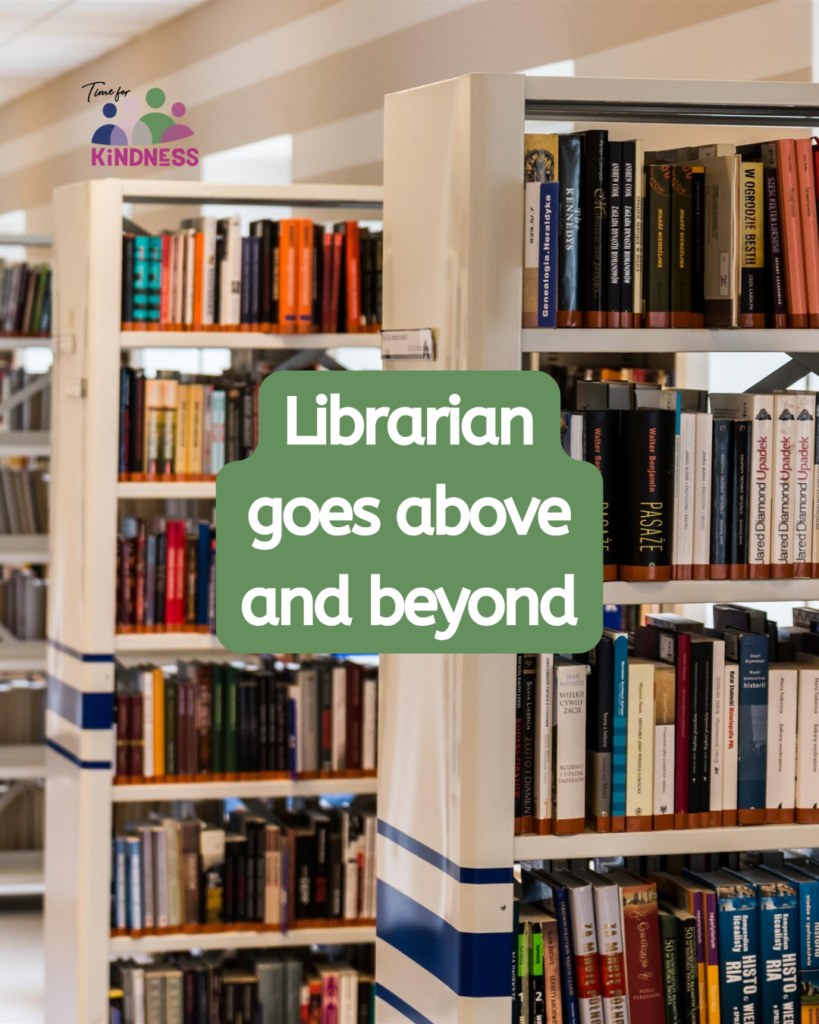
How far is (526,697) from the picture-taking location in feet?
6.38

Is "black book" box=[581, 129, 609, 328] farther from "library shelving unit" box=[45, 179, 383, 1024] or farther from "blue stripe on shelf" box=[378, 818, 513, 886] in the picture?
"library shelving unit" box=[45, 179, 383, 1024]

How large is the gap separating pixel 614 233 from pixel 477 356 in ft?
Result: 0.90

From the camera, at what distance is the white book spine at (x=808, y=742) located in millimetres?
2033

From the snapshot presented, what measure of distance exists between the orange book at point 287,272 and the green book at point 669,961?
1900 mm

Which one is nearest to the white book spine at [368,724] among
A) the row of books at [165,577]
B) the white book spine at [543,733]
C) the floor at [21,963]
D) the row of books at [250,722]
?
the row of books at [250,722]

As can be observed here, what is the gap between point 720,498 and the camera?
200 cm

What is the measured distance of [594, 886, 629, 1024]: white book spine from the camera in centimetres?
200

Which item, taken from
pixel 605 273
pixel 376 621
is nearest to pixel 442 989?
pixel 376 621

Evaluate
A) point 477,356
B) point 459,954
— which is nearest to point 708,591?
point 477,356

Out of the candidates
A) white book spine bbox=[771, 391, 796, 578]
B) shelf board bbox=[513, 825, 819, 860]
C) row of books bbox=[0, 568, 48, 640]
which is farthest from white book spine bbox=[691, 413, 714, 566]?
row of books bbox=[0, 568, 48, 640]

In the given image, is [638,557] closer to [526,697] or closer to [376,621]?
[526,697]

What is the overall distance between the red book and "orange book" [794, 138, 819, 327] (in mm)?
910

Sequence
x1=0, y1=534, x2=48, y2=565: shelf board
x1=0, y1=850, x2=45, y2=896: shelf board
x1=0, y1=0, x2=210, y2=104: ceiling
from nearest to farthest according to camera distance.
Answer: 1. x1=0, y1=850, x2=45, y2=896: shelf board
2. x1=0, y1=534, x2=48, y2=565: shelf board
3. x1=0, y1=0, x2=210, y2=104: ceiling

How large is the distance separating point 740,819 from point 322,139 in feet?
11.1
